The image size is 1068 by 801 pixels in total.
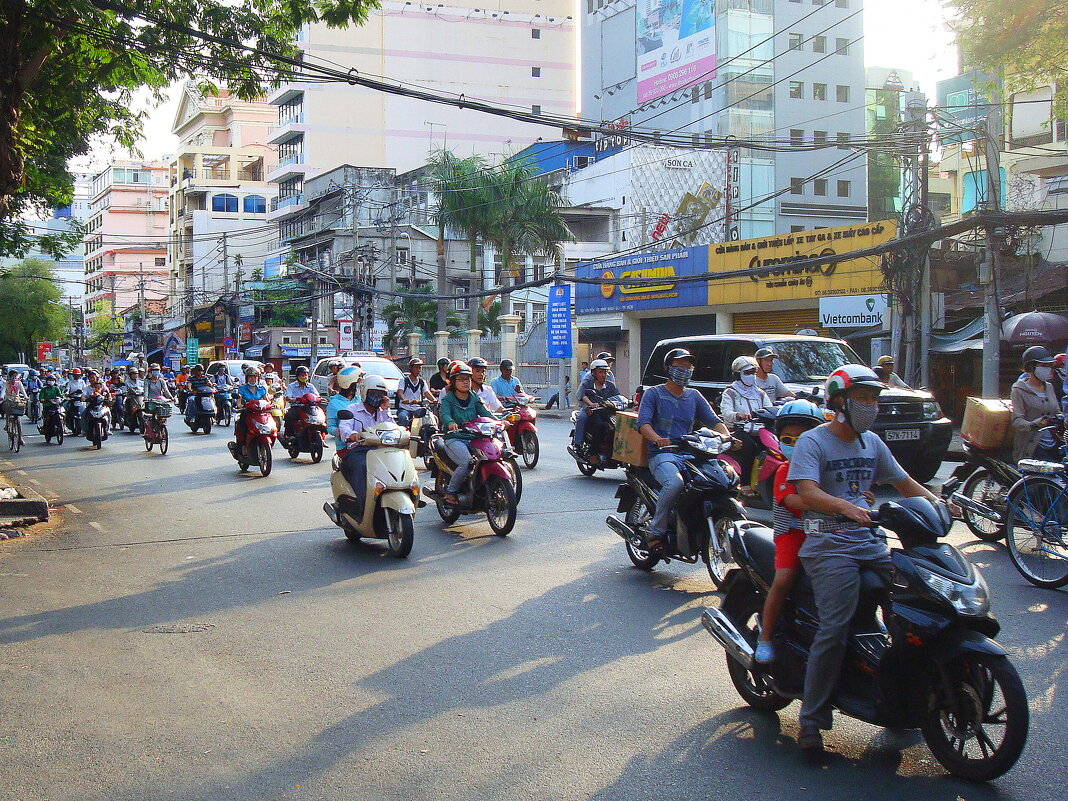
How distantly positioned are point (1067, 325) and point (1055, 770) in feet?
60.7

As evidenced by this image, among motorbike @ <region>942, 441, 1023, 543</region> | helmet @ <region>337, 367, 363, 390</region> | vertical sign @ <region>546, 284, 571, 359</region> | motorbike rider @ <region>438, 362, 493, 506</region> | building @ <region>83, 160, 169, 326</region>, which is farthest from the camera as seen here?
building @ <region>83, 160, 169, 326</region>

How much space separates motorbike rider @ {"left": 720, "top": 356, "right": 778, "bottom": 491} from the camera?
38.7ft

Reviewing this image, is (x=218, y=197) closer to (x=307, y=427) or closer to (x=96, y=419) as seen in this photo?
(x=96, y=419)

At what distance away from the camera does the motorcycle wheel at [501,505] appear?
401 inches

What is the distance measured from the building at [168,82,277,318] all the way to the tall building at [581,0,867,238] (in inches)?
1266

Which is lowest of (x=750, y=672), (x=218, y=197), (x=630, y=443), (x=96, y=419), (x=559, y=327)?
(x=750, y=672)

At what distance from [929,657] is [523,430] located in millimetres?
12639

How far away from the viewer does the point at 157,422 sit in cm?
2064

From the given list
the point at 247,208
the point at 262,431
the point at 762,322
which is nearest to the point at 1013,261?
the point at 762,322

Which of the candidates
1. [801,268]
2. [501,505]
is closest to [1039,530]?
[501,505]

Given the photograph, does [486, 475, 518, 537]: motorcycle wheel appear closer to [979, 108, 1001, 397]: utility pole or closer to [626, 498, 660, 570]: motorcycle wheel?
[626, 498, 660, 570]: motorcycle wheel

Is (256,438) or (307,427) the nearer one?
(256,438)

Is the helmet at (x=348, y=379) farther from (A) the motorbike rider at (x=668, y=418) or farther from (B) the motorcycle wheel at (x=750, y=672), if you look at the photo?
(B) the motorcycle wheel at (x=750, y=672)

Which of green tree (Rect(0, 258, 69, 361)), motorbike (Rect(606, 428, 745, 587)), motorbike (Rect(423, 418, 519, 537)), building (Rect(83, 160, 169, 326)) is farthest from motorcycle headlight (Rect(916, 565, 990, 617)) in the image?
building (Rect(83, 160, 169, 326))
